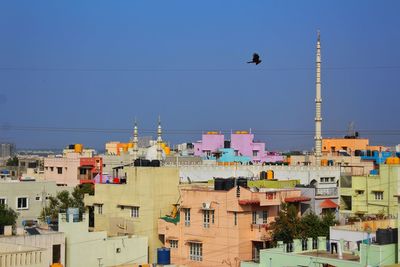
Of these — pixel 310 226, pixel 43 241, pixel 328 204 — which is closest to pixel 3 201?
pixel 43 241

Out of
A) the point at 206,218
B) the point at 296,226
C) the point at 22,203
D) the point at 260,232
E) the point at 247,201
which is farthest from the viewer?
the point at 22,203

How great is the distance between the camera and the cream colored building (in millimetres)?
31469

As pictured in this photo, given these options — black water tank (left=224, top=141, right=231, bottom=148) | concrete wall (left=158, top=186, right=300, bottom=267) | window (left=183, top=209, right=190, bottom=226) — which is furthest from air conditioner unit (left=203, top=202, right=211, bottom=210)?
black water tank (left=224, top=141, right=231, bottom=148)

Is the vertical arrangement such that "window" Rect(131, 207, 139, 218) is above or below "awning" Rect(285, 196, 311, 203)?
below

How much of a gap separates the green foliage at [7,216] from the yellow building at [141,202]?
5.56m

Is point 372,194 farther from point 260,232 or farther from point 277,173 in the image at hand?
point 260,232

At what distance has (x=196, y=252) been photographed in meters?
34.7

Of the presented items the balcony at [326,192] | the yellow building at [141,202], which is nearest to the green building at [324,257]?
the yellow building at [141,202]

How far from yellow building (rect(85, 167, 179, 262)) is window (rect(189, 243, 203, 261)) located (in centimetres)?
217

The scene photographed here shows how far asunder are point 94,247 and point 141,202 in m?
5.52

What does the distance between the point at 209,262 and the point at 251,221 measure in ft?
8.61

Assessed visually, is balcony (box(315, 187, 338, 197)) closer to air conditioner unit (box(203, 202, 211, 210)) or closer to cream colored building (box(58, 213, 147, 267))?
air conditioner unit (box(203, 202, 211, 210))

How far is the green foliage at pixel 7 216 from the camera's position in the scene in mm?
41625

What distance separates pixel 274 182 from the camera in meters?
41.0
